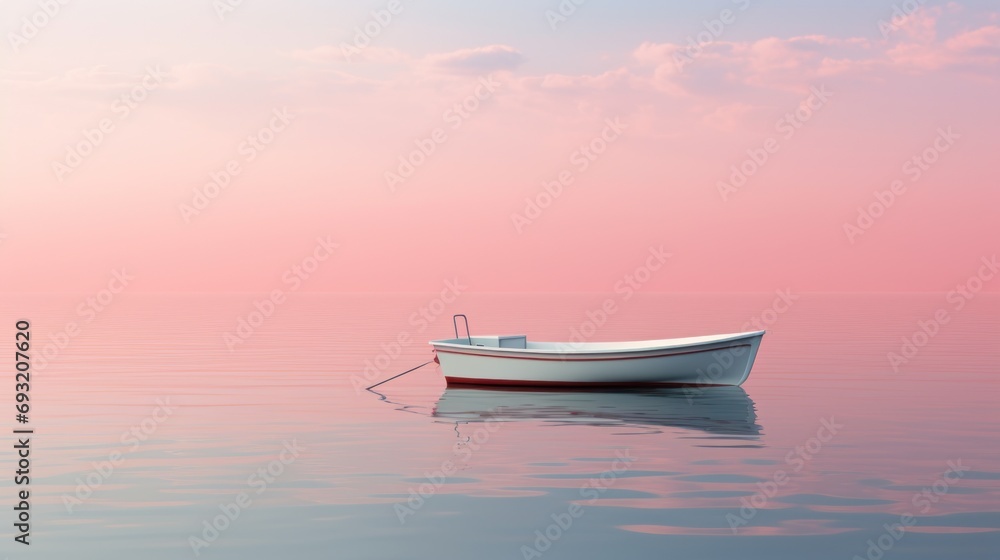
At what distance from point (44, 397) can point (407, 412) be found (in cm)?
1017

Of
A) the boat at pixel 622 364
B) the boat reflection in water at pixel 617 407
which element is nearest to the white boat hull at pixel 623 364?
the boat at pixel 622 364

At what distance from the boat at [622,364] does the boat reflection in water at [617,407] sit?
331 millimetres

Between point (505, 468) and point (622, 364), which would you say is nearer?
point (505, 468)

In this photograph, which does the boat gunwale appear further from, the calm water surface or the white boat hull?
the calm water surface

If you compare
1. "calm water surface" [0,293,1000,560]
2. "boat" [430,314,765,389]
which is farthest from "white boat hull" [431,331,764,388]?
"calm water surface" [0,293,1000,560]

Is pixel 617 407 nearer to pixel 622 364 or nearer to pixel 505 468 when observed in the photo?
pixel 622 364

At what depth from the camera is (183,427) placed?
19.2 m

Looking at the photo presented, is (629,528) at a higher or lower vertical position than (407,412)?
lower

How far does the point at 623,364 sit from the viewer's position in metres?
24.9

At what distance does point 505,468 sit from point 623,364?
10.9m

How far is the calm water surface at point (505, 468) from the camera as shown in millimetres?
10586

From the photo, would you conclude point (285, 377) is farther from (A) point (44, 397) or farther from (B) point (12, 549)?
(B) point (12, 549)

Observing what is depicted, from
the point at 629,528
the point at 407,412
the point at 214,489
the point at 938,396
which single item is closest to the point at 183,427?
the point at 407,412

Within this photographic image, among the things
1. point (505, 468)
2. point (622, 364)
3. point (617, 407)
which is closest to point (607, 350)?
point (622, 364)
